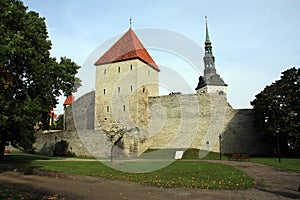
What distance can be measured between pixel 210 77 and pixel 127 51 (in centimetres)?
2909

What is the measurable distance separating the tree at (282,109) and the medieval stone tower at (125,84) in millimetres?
11347

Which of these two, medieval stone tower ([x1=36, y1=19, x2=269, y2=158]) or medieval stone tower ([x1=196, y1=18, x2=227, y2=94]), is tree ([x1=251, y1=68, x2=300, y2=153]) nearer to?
medieval stone tower ([x1=36, y1=19, x2=269, y2=158])

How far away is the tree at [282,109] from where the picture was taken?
20.5 metres

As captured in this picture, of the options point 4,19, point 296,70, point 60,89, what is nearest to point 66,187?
point 4,19

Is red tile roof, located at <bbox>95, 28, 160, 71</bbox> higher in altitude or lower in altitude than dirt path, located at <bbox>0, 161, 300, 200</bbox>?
higher

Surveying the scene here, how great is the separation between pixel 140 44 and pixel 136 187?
24.4 m

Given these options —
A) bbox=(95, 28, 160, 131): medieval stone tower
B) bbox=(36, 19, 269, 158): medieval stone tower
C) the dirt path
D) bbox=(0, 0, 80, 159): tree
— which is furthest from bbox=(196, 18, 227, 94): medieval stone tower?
the dirt path

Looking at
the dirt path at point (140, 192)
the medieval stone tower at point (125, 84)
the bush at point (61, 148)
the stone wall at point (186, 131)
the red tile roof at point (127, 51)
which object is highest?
the red tile roof at point (127, 51)

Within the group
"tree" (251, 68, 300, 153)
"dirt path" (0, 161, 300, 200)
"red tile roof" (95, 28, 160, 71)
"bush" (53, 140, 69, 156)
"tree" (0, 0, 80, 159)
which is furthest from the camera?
"red tile roof" (95, 28, 160, 71)

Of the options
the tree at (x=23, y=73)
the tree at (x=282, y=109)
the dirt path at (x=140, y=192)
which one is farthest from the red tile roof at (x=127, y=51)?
the dirt path at (x=140, y=192)

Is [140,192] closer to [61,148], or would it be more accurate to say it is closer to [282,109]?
[282,109]

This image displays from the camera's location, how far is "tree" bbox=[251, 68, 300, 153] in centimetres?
2053

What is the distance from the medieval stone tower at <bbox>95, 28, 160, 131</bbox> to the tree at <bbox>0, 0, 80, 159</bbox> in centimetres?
1121

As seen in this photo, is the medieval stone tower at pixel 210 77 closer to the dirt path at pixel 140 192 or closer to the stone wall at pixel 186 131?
the stone wall at pixel 186 131
